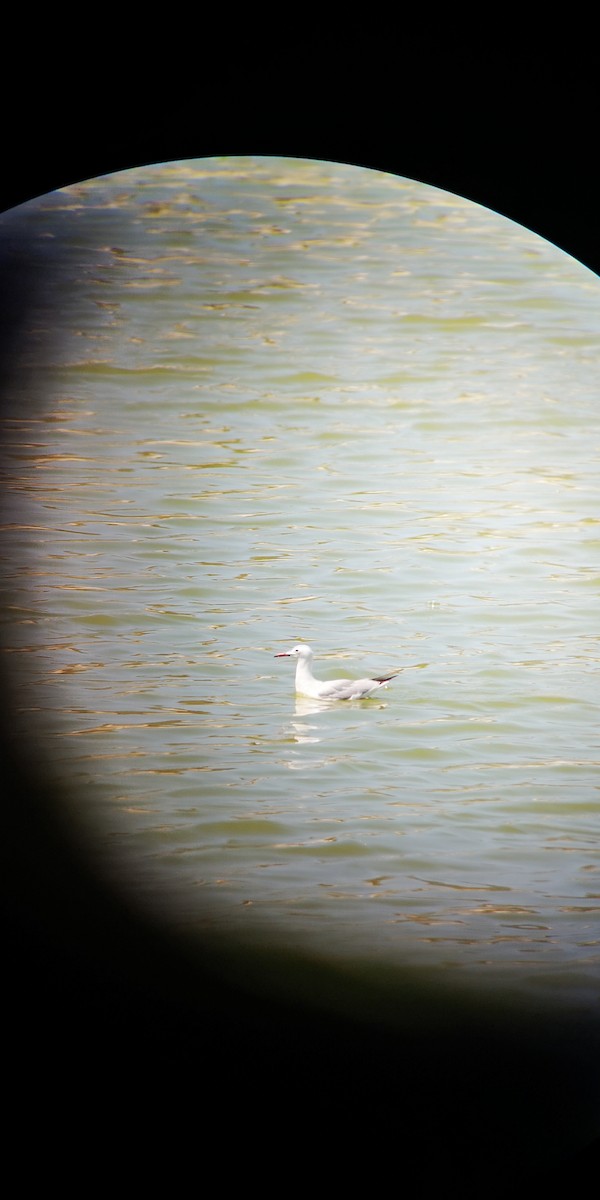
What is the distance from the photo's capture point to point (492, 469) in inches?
198

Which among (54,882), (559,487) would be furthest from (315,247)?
(54,882)

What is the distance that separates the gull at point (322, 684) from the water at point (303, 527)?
0.11 metres

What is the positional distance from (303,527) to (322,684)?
1010 mm

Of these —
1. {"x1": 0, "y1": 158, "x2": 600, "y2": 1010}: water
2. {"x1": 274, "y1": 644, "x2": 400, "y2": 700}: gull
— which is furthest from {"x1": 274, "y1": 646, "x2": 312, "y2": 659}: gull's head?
{"x1": 0, "y1": 158, "x2": 600, "y2": 1010}: water

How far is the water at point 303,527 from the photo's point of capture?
3.87 meters

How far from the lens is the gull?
4.12m

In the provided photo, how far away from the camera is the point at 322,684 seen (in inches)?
163

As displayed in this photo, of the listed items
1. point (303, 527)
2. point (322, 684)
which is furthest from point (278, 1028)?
point (303, 527)

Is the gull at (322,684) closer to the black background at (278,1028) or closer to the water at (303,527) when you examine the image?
the water at (303,527)

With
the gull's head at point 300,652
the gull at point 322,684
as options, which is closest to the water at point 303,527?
the gull at point 322,684

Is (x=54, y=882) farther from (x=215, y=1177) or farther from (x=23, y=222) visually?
(x=23, y=222)

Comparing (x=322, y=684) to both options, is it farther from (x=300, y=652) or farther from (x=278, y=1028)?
(x=278, y=1028)

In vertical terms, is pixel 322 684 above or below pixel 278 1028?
above

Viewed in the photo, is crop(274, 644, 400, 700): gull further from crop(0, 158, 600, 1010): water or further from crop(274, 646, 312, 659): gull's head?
crop(0, 158, 600, 1010): water
